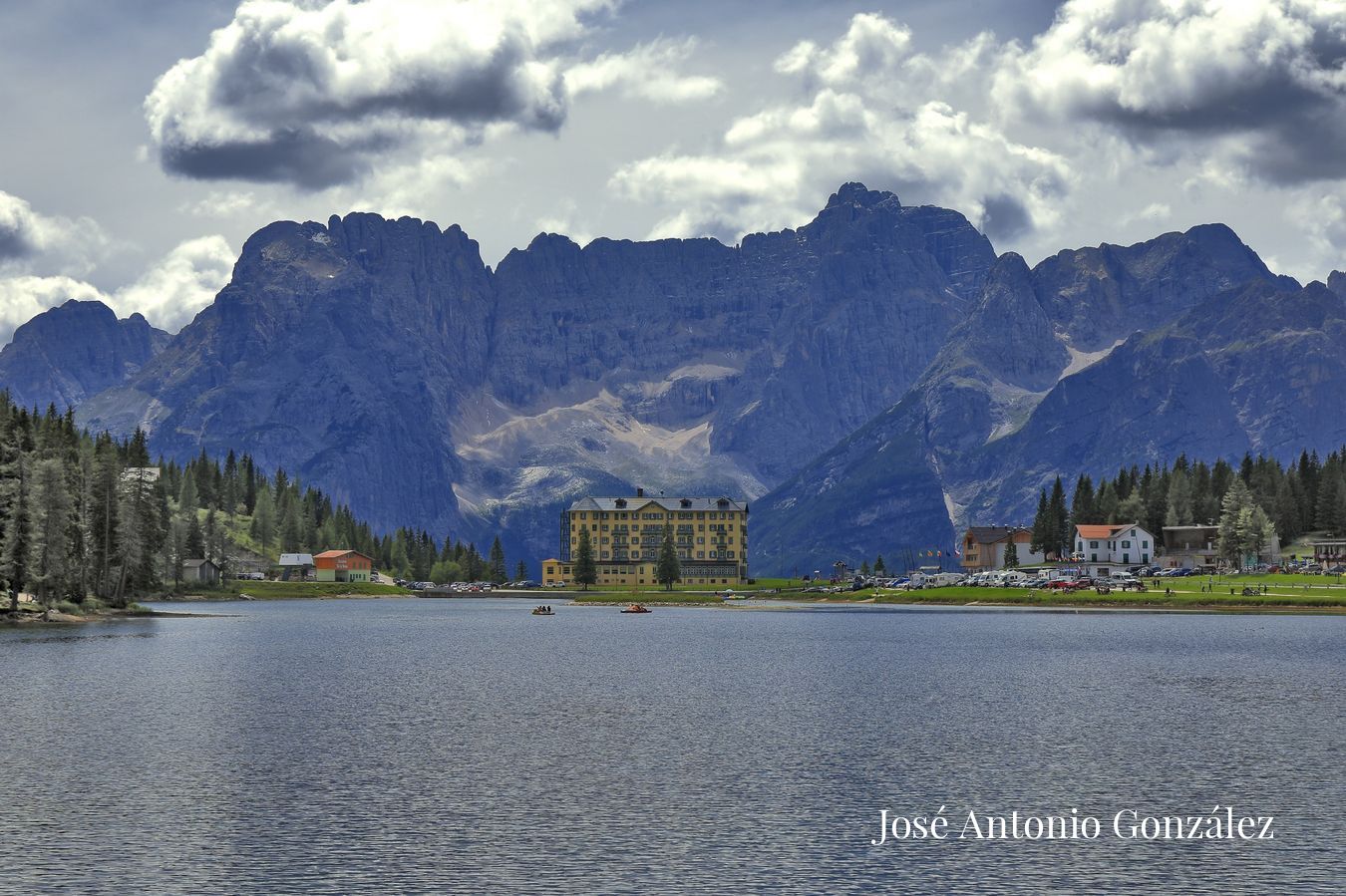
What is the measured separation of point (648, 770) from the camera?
2717 inches

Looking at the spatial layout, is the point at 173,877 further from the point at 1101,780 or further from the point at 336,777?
Answer: the point at 1101,780

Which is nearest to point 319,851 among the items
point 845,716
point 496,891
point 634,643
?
point 496,891

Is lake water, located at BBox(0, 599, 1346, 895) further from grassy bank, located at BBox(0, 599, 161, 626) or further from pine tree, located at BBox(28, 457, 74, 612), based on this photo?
grassy bank, located at BBox(0, 599, 161, 626)

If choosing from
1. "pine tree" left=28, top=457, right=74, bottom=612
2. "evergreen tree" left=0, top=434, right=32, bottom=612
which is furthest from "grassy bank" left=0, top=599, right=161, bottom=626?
"evergreen tree" left=0, top=434, right=32, bottom=612

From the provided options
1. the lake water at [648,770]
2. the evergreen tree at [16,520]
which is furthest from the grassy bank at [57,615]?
the lake water at [648,770]

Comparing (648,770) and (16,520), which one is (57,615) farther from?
(648,770)

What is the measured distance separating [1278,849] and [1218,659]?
268ft

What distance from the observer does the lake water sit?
1955 inches

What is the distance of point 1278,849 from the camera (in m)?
52.4

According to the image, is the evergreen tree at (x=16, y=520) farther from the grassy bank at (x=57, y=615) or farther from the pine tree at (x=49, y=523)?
the grassy bank at (x=57, y=615)

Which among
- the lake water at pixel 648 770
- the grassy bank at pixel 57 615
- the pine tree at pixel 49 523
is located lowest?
the lake water at pixel 648 770

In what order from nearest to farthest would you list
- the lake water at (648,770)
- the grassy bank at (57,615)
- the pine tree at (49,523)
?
the lake water at (648,770) → the pine tree at (49,523) → the grassy bank at (57,615)

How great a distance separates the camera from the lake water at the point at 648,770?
163ft

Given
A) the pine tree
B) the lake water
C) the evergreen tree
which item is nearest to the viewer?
the lake water
